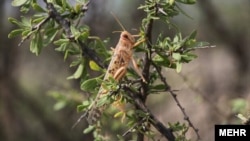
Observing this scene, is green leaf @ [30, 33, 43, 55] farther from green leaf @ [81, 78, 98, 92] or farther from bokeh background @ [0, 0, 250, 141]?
bokeh background @ [0, 0, 250, 141]

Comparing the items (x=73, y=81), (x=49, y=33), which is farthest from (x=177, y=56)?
(x=73, y=81)

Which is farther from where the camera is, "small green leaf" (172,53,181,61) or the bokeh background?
the bokeh background

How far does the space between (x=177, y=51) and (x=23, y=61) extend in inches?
141

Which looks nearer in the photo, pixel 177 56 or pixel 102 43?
pixel 177 56

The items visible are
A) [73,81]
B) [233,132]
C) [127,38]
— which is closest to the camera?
[127,38]

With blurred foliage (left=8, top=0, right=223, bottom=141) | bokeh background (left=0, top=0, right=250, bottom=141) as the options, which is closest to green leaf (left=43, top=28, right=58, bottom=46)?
blurred foliage (left=8, top=0, right=223, bottom=141)

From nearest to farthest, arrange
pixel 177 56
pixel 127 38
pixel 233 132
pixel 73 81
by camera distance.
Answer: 1. pixel 177 56
2. pixel 127 38
3. pixel 233 132
4. pixel 73 81

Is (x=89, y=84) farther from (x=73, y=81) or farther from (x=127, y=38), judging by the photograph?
(x=73, y=81)

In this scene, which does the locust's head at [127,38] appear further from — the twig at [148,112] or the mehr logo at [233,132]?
the mehr logo at [233,132]

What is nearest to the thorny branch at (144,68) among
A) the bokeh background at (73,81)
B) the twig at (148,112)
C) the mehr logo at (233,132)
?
the twig at (148,112)

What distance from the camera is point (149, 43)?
126cm

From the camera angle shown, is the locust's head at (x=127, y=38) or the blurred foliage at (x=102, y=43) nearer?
the blurred foliage at (x=102, y=43)

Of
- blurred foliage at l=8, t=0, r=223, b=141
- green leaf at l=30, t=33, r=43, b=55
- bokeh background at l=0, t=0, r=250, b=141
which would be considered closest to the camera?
blurred foliage at l=8, t=0, r=223, b=141

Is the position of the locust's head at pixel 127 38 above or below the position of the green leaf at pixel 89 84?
above
